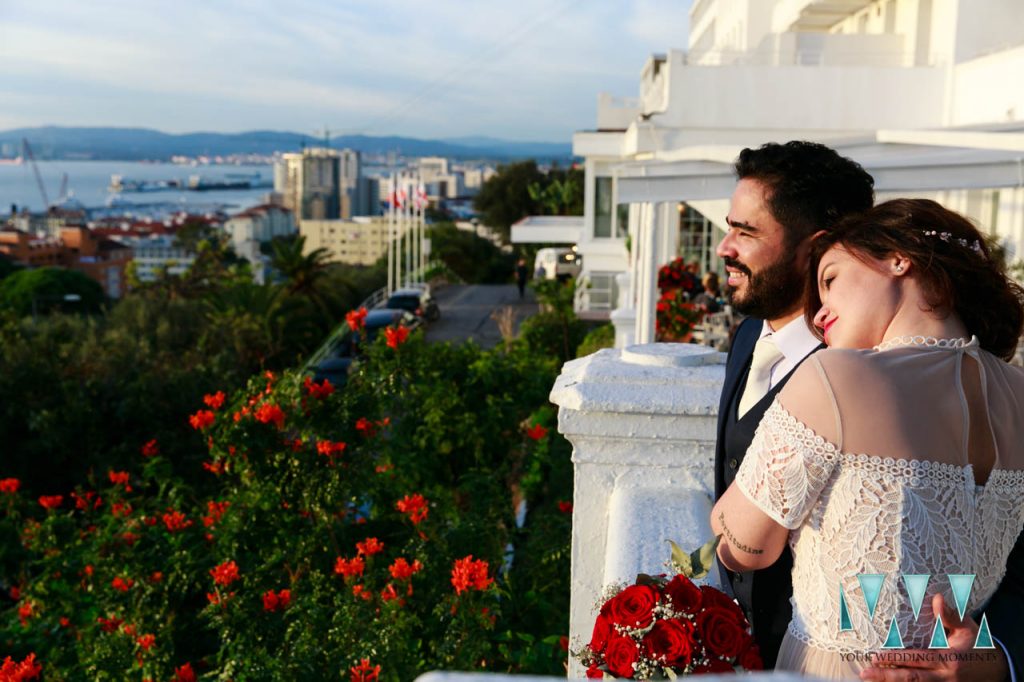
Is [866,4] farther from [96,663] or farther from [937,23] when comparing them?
[96,663]

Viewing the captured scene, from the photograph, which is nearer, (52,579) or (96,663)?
(96,663)

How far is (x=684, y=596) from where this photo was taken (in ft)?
4.88

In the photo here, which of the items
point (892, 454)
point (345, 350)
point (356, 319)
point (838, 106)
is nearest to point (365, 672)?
point (892, 454)

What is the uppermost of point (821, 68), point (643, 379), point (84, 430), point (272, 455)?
point (821, 68)

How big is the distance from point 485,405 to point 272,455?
217 centimetres

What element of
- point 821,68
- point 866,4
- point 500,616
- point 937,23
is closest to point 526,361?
point 500,616

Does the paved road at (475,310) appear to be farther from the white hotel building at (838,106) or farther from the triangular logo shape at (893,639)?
the triangular logo shape at (893,639)

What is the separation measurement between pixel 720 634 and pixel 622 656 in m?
0.15

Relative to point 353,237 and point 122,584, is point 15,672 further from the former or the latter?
point 353,237

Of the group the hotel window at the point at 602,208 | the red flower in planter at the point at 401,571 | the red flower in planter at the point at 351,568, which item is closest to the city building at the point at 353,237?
the hotel window at the point at 602,208

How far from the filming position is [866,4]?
56.0 feet

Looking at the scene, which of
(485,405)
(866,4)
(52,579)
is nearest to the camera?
(52,579)

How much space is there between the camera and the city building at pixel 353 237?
132 metres

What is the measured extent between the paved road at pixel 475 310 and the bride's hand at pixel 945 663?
60.8ft
